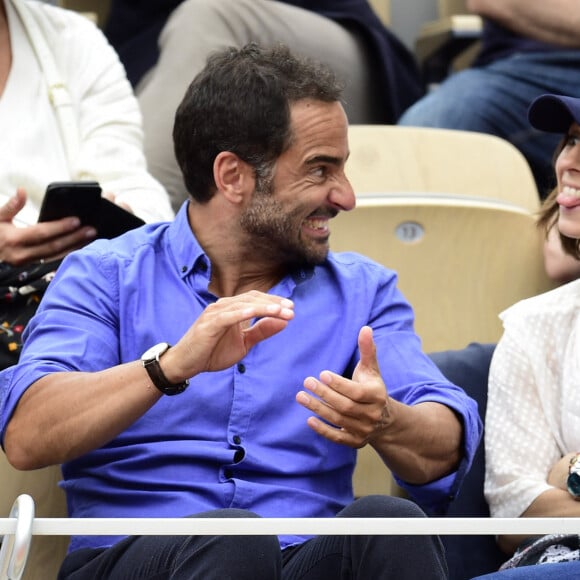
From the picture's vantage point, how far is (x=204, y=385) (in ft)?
5.27

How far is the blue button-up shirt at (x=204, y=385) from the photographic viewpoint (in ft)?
5.10

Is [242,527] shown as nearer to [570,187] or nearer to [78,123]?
[570,187]

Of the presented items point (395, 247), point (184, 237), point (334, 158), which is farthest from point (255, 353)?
point (395, 247)

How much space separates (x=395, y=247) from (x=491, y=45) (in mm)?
1012

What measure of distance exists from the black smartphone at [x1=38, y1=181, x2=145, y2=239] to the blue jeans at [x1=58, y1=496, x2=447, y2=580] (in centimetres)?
55

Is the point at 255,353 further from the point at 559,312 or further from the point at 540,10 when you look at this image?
the point at 540,10

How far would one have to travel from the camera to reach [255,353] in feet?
5.38

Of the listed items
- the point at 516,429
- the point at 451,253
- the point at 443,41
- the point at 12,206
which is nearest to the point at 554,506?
the point at 516,429

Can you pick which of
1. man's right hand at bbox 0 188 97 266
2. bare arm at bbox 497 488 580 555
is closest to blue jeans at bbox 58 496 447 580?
bare arm at bbox 497 488 580 555

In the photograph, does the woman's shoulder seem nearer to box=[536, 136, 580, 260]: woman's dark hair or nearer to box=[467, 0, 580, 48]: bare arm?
box=[536, 136, 580, 260]: woman's dark hair

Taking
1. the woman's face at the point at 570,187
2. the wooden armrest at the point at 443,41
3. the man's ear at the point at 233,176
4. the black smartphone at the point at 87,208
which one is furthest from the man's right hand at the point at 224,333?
the wooden armrest at the point at 443,41

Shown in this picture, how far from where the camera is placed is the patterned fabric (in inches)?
68.7

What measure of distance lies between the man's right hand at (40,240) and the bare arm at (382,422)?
513 mm

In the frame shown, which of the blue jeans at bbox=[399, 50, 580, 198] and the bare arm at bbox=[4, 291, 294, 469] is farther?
the blue jeans at bbox=[399, 50, 580, 198]
